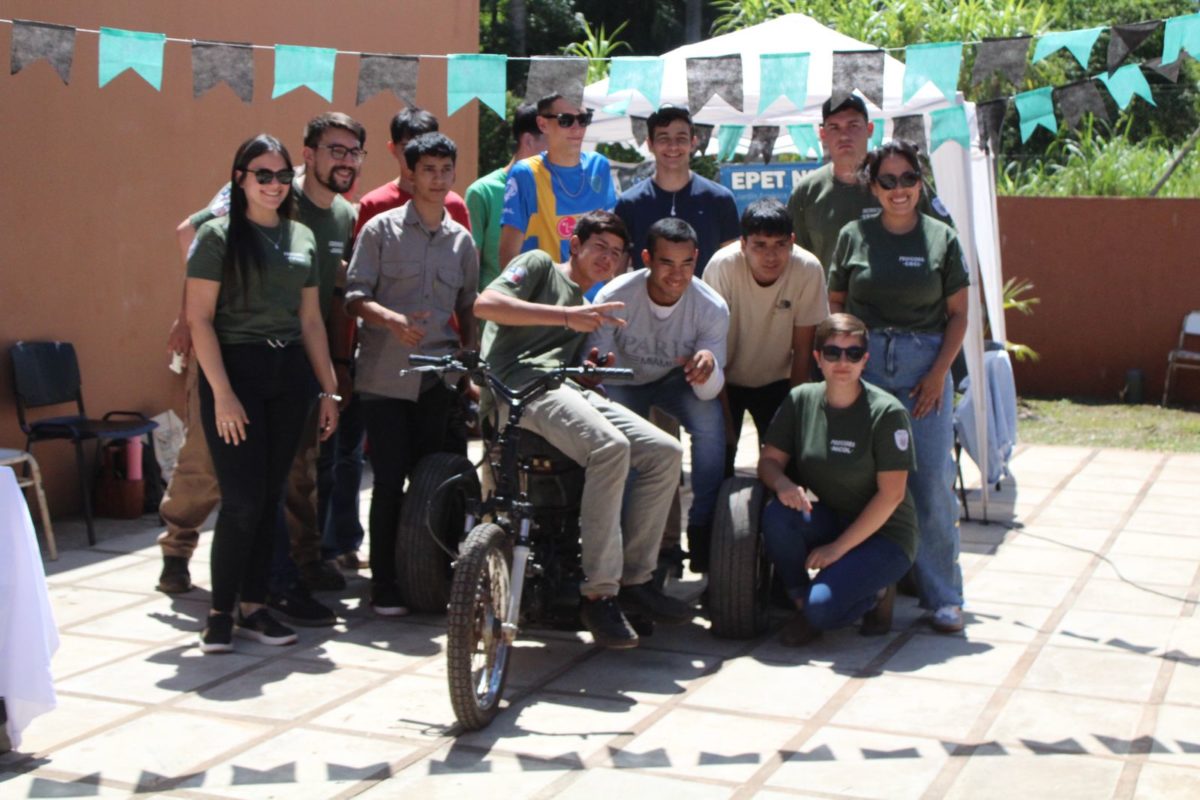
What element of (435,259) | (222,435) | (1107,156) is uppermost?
(1107,156)

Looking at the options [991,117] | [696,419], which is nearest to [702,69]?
[991,117]

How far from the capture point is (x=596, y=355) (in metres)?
5.36

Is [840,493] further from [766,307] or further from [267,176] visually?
[267,176]

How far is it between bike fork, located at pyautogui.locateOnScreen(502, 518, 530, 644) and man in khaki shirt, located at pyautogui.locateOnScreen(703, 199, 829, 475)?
150cm

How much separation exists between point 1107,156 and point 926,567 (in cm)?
1056

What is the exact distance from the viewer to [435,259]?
6.10 m

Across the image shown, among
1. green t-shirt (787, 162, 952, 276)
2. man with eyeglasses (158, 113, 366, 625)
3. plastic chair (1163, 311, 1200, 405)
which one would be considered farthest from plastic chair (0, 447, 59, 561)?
plastic chair (1163, 311, 1200, 405)

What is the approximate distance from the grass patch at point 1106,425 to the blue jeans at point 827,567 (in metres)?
5.46

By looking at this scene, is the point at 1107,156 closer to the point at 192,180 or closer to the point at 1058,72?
the point at 1058,72

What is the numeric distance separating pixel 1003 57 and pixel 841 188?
961 millimetres

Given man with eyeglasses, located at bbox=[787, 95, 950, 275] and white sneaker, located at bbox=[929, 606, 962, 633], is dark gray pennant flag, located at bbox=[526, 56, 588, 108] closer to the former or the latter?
man with eyeglasses, located at bbox=[787, 95, 950, 275]

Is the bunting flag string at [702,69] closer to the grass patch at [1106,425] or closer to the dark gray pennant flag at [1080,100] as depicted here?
the dark gray pennant flag at [1080,100]

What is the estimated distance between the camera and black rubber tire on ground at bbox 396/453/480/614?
586 centimetres

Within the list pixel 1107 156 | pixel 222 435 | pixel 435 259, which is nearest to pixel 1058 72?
pixel 1107 156
